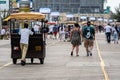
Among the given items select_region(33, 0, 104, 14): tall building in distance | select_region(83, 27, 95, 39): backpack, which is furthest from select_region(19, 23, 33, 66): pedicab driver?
select_region(33, 0, 104, 14): tall building in distance

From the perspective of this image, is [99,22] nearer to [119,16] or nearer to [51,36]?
[119,16]

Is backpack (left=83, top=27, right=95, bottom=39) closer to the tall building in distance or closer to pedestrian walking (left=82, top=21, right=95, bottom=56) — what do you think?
pedestrian walking (left=82, top=21, right=95, bottom=56)

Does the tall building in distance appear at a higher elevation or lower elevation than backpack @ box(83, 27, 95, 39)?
lower

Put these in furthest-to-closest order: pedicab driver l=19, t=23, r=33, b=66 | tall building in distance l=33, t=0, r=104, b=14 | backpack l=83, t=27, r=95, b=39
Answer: tall building in distance l=33, t=0, r=104, b=14 < backpack l=83, t=27, r=95, b=39 < pedicab driver l=19, t=23, r=33, b=66

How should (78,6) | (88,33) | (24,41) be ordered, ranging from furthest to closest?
(78,6), (88,33), (24,41)

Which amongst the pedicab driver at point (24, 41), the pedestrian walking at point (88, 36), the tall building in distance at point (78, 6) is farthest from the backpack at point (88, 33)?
the tall building in distance at point (78, 6)

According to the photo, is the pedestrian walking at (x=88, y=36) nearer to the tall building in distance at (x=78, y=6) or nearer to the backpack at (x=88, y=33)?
the backpack at (x=88, y=33)

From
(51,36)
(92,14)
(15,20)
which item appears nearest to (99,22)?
(92,14)

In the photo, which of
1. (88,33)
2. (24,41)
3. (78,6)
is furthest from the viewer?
(78,6)

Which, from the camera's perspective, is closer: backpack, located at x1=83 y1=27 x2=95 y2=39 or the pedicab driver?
the pedicab driver

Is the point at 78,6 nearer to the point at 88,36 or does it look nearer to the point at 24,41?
the point at 88,36

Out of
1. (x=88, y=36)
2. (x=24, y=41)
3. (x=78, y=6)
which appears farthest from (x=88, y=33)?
(x=78, y=6)

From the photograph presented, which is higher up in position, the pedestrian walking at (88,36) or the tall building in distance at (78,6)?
the pedestrian walking at (88,36)

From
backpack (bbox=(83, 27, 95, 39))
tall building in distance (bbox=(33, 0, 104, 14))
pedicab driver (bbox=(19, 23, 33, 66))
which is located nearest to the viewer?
pedicab driver (bbox=(19, 23, 33, 66))
